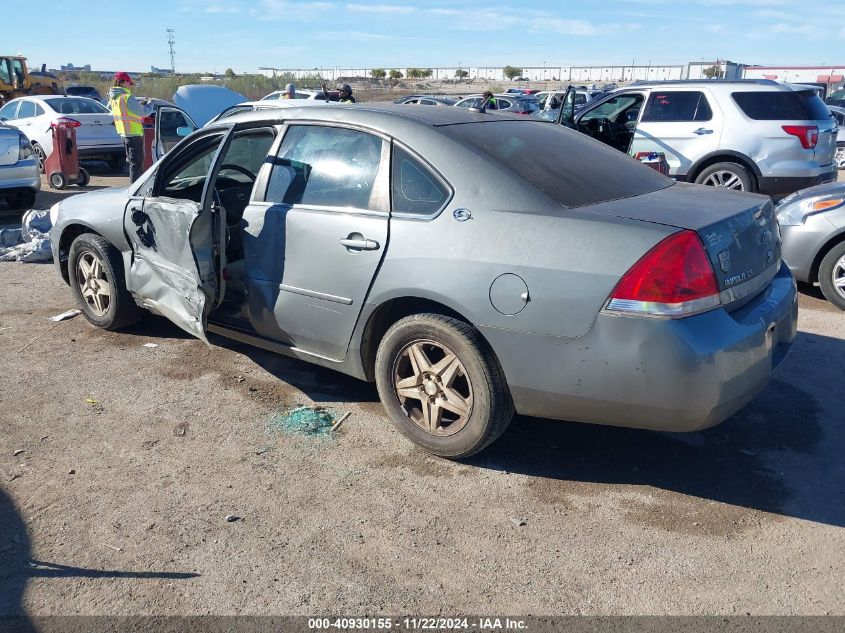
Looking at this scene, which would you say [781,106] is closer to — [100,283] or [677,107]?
[677,107]

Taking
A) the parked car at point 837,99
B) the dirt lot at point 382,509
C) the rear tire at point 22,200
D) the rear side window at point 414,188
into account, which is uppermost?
the parked car at point 837,99

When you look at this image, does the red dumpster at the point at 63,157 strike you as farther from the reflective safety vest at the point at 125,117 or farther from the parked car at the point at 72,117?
the reflective safety vest at the point at 125,117

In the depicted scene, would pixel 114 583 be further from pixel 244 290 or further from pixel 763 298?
pixel 763 298

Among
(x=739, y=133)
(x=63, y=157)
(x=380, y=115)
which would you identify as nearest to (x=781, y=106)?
(x=739, y=133)

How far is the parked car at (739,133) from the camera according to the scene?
909cm

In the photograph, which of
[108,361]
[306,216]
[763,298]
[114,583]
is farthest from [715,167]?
[114,583]

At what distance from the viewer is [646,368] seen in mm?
3018

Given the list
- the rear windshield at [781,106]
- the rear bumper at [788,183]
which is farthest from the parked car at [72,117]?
the rear bumper at [788,183]

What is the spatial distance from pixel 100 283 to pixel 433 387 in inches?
123

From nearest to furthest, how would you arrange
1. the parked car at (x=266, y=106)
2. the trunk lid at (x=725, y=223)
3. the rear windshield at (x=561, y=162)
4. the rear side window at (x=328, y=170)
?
the trunk lid at (x=725, y=223)
the rear windshield at (x=561, y=162)
the rear side window at (x=328, y=170)
the parked car at (x=266, y=106)

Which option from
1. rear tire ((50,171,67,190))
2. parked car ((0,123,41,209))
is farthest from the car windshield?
parked car ((0,123,41,209))

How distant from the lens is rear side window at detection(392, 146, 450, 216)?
3.60 m

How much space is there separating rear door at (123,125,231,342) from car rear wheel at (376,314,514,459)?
4.20ft

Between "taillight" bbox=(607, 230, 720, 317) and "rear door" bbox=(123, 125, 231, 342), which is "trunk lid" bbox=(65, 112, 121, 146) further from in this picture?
"taillight" bbox=(607, 230, 720, 317)
